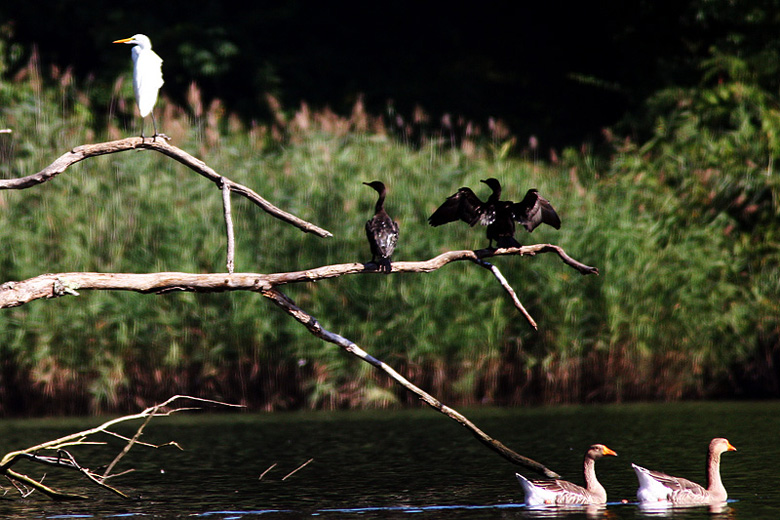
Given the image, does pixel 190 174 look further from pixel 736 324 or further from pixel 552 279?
pixel 736 324

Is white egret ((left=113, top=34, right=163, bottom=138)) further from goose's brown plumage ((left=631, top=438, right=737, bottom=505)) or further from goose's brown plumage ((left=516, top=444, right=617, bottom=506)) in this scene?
goose's brown plumage ((left=631, top=438, right=737, bottom=505))

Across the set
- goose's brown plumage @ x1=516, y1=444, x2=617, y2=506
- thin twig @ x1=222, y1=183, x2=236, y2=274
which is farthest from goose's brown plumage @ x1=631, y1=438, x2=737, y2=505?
thin twig @ x1=222, y1=183, x2=236, y2=274

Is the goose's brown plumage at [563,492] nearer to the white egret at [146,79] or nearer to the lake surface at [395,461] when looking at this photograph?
the lake surface at [395,461]

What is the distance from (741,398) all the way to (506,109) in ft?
41.3

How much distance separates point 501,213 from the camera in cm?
779

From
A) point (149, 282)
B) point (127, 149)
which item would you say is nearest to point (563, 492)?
point (149, 282)

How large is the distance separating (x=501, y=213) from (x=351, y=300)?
4.54 meters

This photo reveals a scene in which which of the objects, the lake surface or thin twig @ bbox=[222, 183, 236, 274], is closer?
thin twig @ bbox=[222, 183, 236, 274]

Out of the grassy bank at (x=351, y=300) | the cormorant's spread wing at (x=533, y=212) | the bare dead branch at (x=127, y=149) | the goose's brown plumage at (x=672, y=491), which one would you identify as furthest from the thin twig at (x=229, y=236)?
the grassy bank at (x=351, y=300)

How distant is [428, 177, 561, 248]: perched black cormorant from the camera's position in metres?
7.69

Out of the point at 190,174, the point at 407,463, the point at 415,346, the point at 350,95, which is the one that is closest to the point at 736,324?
the point at 415,346

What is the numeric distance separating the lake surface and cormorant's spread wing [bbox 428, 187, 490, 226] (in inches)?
68.9

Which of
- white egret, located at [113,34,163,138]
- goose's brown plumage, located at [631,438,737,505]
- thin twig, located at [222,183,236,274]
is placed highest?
white egret, located at [113,34,163,138]

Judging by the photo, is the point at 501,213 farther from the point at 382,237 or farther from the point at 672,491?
the point at 672,491
